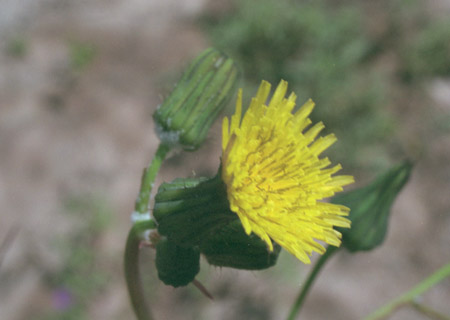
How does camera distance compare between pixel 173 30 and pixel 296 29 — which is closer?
pixel 296 29

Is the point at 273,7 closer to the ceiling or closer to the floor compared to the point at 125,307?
closer to the ceiling

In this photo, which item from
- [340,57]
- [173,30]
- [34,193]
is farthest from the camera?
[173,30]

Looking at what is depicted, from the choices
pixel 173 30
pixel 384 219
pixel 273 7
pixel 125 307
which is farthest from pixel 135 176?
pixel 384 219

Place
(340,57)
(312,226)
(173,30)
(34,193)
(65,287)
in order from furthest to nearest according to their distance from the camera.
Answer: (173,30), (340,57), (34,193), (65,287), (312,226)

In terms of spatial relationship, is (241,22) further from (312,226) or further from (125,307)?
(312,226)

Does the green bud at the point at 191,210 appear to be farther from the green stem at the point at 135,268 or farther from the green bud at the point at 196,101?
the green bud at the point at 196,101

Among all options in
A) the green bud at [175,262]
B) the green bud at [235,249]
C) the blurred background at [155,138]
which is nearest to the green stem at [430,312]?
the green bud at [235,249]

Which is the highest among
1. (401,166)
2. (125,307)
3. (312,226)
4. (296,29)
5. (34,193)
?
(312,226)

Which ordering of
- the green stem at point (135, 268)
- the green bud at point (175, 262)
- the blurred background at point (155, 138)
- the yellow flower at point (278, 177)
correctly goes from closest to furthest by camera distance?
1. the yellow flower at point (278, 177)
2. the green bud at point (175, 262)
3. the green stem at point (135, 268)
4. the blurred background at point (155, 138)
